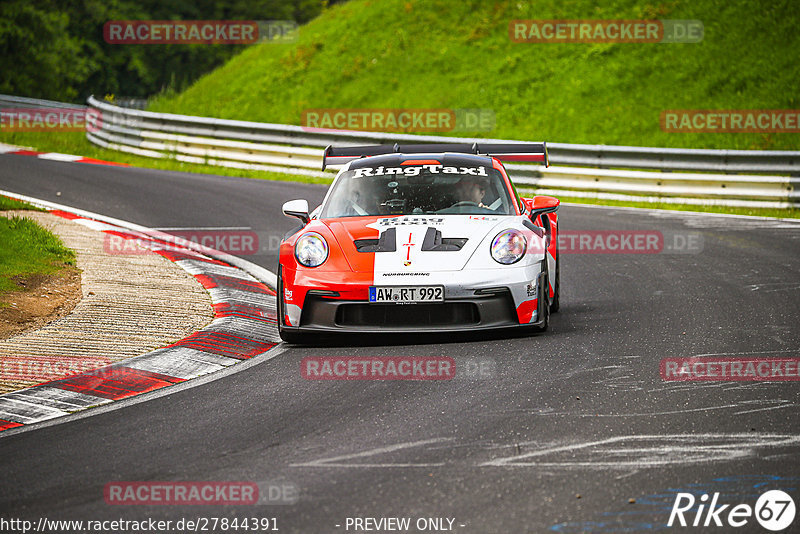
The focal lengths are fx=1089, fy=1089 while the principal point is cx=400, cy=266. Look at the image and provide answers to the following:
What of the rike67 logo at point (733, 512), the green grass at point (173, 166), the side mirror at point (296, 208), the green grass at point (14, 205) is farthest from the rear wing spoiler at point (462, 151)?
the green grass at point (173, 166)

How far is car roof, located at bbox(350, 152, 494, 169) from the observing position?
9156 mm

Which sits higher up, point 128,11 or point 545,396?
point 128,11

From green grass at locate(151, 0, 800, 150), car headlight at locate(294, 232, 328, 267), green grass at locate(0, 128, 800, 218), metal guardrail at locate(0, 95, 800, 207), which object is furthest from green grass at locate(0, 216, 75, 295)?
green grass at locate(151, 0, 800, 150)

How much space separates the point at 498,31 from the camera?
1118 inches

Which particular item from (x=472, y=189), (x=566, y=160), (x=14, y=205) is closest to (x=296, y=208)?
(x=472, y=189)

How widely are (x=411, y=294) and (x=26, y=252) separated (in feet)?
15.9

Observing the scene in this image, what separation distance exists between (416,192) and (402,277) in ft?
4.65

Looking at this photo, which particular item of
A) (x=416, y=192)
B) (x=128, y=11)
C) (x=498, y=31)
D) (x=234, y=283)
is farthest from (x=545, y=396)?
(x=128, y=11)

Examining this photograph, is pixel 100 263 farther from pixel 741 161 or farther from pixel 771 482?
pixel 741 161

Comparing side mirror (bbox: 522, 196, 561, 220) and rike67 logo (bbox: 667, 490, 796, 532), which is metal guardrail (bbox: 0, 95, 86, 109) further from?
rike67 logo (bbox: 667, 490, 796, 532)

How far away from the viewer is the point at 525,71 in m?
26.2

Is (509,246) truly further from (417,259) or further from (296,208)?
(296,208)

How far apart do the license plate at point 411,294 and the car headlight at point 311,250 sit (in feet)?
2.03

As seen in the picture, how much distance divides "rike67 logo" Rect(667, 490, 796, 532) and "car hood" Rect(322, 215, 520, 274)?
349 cm
